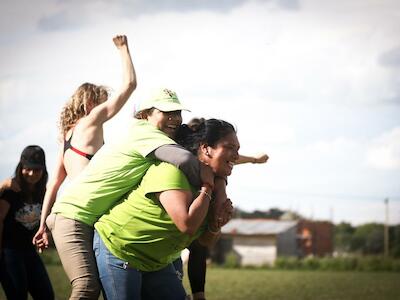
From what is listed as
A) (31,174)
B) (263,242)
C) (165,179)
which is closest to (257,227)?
(263,242)

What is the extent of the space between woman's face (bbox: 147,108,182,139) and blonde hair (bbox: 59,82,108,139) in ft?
5.05

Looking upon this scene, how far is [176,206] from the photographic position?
417 centimetres

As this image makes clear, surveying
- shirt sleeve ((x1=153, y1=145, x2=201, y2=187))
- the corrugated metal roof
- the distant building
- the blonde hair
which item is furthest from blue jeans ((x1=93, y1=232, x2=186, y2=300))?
the corrugated metal roof

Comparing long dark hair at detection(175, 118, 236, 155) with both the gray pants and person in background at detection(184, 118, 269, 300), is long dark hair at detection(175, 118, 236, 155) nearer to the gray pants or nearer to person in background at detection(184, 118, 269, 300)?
the gray pants

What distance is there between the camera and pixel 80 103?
619 cm

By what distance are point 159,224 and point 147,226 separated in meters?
0.08

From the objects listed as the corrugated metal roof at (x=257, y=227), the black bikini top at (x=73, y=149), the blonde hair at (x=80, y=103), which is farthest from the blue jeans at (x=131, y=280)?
the corrugated metal roof at (x=257, y=227)

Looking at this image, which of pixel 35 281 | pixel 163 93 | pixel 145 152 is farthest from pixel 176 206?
pixel 35 281

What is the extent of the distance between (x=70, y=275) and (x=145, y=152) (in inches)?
44.3

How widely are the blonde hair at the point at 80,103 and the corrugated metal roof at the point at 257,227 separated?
5438 cm

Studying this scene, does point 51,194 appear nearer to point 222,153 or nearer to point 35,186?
→ point 35,186

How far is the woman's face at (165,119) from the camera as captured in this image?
4.75m

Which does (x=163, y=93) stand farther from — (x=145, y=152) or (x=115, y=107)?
(x=115, y=107)

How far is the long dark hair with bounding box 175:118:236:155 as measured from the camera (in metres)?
4.47
